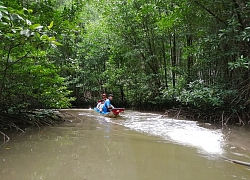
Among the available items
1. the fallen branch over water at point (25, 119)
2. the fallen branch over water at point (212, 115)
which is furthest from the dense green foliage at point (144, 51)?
the fallen branch over water at point (25, 119)

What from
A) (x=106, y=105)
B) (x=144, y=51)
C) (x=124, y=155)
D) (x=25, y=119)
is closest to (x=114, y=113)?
(x=106, y=105)

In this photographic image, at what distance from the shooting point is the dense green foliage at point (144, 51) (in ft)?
16.5

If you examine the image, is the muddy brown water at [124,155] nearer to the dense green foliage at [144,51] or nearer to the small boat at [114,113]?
the dense green foliage at [144,51]

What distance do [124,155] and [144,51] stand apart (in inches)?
350

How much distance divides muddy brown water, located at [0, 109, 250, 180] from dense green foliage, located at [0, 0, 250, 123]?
1443 millimetres

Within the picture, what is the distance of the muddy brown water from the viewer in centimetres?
293

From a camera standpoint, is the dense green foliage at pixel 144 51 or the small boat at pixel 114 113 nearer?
the dense green foliage at pixel 144 51

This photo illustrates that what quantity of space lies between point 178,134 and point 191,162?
222 centimetres

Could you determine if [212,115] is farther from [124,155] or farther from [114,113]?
[124,155]

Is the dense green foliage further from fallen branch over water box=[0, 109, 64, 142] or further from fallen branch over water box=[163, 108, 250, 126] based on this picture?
fallen branch over water box=[0, 109, 64, 142]

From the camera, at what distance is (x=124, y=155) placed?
3828mm

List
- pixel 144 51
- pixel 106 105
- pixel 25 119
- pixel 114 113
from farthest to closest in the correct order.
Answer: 1. pixel 144 51
2. pixel 106 105
3. pixel 114 113
4. pixel 25 119

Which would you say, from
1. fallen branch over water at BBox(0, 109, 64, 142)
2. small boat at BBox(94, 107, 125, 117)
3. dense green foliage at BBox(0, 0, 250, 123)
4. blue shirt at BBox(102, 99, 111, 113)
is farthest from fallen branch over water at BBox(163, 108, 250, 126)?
fallen branch over water at BBox(0, 109, 64, 142)

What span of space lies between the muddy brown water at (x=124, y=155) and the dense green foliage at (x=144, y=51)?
1.44m
